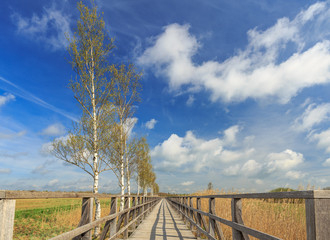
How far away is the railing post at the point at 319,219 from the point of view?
1903 millimetres

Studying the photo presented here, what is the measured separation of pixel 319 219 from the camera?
192cm

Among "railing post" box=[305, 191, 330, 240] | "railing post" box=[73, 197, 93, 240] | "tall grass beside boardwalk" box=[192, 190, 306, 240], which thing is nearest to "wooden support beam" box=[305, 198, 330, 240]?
"railing post" box=[305, 191, 330, 240]

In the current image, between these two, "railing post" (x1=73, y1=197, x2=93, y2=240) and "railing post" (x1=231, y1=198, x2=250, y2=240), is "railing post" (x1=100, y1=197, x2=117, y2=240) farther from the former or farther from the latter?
"railing post" (x1=231, y1=198, x2=250, y2=240)

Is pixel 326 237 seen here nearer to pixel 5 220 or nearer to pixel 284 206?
pixel 5 220

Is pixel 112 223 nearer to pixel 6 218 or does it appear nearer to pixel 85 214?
pixel 85 214

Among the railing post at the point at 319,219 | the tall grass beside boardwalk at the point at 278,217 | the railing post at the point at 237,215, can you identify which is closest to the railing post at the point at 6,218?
the railing post at the point at 319,219

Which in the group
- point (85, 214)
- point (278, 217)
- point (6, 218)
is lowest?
point (278, 217)

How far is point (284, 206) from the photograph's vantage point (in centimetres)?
580

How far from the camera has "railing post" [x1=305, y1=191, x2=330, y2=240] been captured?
1.90 metres

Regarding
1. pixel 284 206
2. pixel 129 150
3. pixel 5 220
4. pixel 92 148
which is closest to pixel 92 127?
pixel 92 148

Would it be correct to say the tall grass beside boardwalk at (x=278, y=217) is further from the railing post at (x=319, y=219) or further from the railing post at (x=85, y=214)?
the railing post at (x=85, y=214)

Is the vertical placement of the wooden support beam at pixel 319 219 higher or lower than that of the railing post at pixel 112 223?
higher

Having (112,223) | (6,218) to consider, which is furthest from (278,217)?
(6,218)

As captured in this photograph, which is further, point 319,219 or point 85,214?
point 85,214
